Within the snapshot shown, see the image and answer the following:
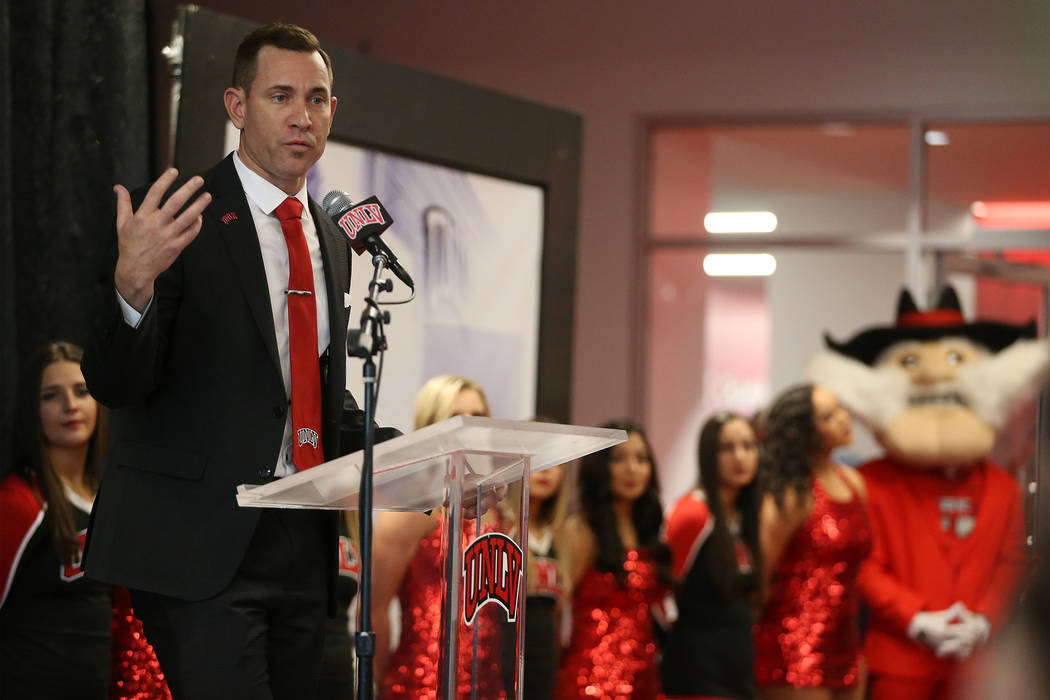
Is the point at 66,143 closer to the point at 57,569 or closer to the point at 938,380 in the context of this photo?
the point at 57,569

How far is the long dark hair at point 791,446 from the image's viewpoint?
489 cm

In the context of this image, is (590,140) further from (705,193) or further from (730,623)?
(730,623)

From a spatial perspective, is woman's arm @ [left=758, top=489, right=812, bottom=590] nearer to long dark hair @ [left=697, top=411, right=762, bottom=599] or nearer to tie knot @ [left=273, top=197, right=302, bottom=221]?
long dark hair @ [left=697, top=411, right=762, bottom=599]

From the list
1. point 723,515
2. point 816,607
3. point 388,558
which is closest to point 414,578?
point 388,558

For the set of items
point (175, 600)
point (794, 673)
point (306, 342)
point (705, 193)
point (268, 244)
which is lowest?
point (794, 673)

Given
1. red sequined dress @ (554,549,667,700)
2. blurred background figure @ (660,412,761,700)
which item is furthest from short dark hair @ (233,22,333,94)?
blurred background figure @ (660,412,761,700)

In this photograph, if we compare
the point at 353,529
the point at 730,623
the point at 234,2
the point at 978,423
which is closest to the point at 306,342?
the point at 353,529

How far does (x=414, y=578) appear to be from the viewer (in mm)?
3734

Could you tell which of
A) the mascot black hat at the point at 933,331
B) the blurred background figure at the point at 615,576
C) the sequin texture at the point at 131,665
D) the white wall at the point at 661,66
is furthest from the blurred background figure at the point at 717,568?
the white wall at the point at 661,66

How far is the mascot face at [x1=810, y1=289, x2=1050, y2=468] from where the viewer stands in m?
5.11

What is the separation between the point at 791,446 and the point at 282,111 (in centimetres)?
326

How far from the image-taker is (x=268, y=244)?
2.15 m

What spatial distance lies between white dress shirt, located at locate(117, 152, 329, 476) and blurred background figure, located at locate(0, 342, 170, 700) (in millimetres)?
1633

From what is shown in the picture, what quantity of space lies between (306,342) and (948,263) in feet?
14.6
